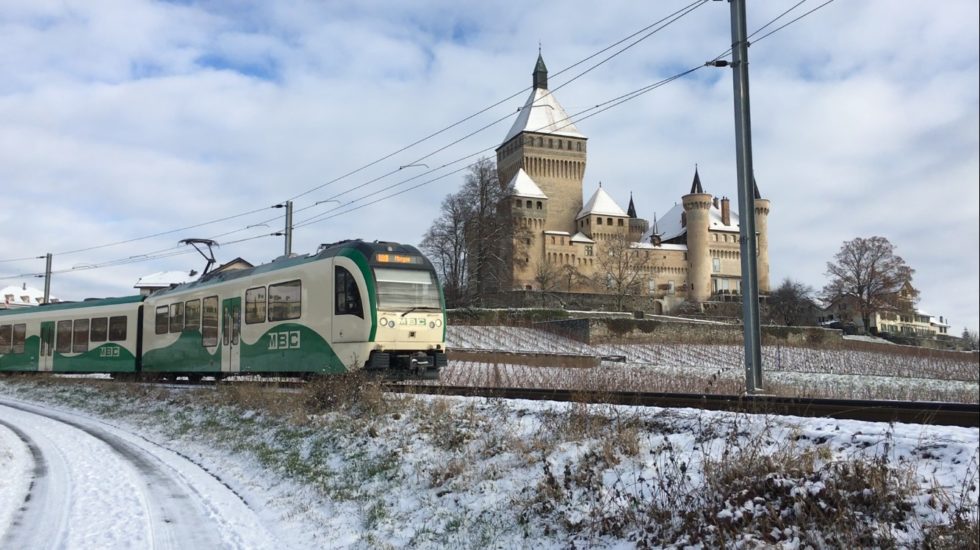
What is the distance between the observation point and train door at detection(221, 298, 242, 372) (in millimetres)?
19406

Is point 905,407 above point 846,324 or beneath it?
beneath

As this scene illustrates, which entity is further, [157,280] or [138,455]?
[157,280]

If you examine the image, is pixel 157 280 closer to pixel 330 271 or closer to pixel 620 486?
pixel 330 271

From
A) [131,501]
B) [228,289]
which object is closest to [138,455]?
[131,501]

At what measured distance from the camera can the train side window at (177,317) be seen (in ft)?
73.6

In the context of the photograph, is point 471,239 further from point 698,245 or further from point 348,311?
point 698,245

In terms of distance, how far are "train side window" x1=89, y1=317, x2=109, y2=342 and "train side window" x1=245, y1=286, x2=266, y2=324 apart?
10341mm

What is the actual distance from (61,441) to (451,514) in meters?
11.0

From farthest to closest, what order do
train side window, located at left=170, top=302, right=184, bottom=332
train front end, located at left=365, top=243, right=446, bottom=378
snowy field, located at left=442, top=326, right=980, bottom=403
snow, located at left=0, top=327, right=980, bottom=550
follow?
train side window, located at left=170, top=302, right=184, bottom=332, train front end, located at left=365, top=243, right=446, bottom=378, snow, located at left=0, top=327, right=980, bottom=550, snowy field, located at left=442, top=326, right=980, bottom=403

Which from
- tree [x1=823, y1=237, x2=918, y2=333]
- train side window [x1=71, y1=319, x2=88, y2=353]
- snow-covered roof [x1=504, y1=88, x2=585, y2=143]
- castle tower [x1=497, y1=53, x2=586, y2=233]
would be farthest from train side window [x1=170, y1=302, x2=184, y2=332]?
snow-covered roof [x1=504, y1=88, x2=585, y2=143]

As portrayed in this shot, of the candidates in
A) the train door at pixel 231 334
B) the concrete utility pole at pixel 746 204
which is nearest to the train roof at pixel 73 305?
the train door at pixel 231 334

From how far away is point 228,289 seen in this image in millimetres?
19969

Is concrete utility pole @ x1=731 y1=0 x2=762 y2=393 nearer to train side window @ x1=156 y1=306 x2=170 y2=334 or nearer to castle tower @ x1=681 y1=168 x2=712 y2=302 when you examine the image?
train side window @ x1=156 y1=306 x2=170 y2=334

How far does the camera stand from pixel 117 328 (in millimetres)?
25875
